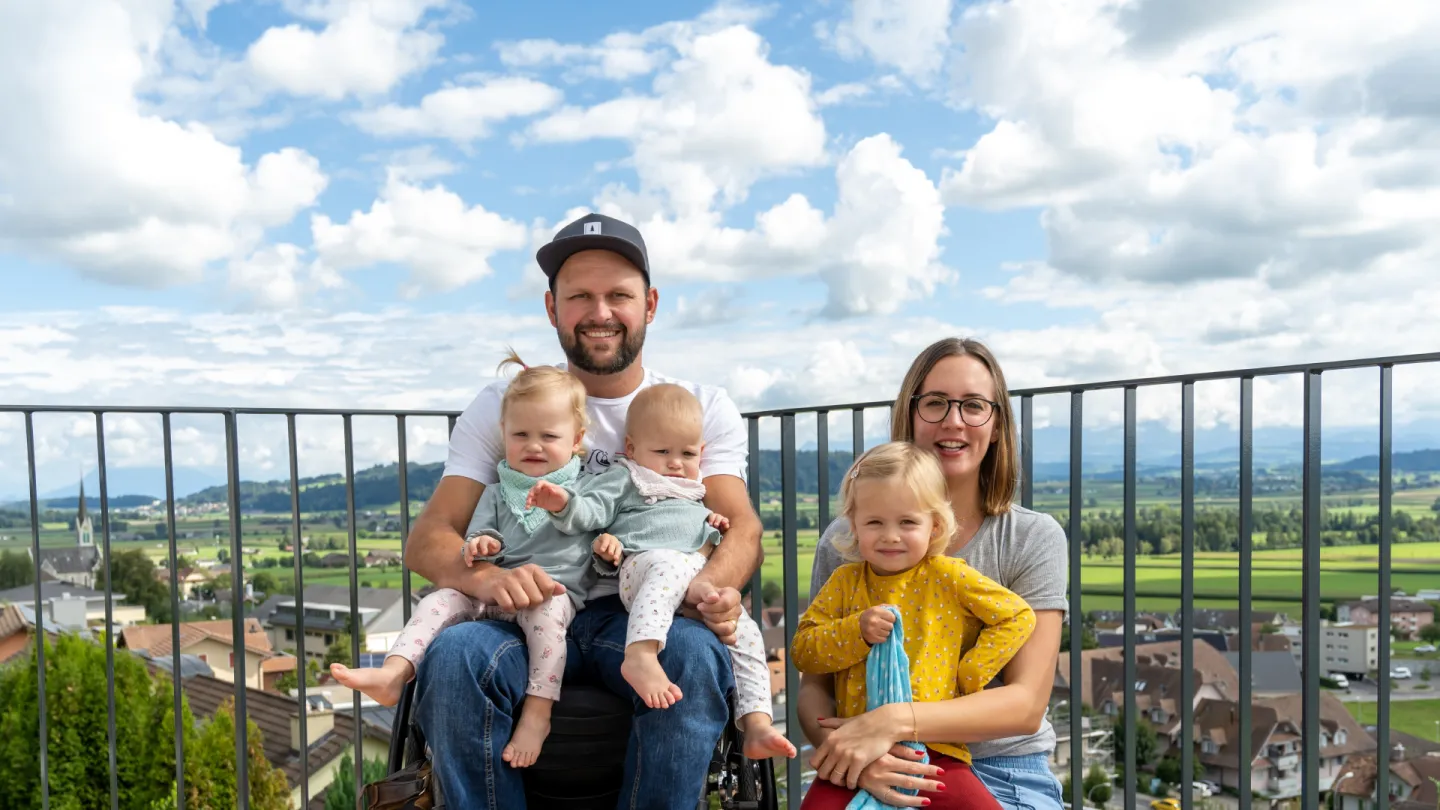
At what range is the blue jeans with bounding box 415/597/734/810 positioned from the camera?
184 cm

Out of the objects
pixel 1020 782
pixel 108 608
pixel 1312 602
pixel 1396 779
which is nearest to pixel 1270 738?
pixel 1396 779

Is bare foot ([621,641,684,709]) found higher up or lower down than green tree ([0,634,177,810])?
higher up

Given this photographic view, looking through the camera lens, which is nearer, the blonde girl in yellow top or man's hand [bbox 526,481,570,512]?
the blonde girl in yellow top

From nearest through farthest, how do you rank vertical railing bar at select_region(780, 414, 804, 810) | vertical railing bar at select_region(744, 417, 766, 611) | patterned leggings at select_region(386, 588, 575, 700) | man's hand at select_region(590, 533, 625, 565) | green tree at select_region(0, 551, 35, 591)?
patterned leggings at select_region(386, 588, 575, 700) → man's hand at select_region(590, 533, 625, 565) → vertical railing bar at select_region(744, 417, 766, 611) → vertical railing bar at select_region(780, 414, 804, 810) → green tree at select_region(0, 551, 35, 591)

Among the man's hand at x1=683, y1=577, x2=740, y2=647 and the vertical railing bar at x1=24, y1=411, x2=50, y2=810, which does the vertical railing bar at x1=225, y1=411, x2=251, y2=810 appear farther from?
the man's hand at x1=683, y1=577, x2=740, y2=647

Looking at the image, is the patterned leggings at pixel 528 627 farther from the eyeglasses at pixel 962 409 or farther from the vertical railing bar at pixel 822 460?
the vertical railing bar at pixel 822 460

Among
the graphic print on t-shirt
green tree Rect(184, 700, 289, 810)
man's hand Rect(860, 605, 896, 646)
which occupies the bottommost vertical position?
green tree Rect(184, 700, 289, 810)

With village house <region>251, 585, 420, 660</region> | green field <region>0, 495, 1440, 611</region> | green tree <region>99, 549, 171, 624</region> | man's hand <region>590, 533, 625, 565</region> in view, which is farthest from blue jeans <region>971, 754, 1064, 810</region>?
green tree <region>99, 549, 171, 624</region>

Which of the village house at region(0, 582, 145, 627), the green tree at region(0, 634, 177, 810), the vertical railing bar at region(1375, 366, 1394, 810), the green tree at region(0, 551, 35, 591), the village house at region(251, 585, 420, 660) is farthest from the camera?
the green tree at region(0, 634, 177, 810)

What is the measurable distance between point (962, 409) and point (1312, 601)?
112 centimetres

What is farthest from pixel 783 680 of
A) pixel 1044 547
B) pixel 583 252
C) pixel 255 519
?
pixel 255 519

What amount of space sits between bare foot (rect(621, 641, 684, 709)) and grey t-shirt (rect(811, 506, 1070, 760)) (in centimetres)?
32

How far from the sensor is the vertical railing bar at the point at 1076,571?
8.71 feet

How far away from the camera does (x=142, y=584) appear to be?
4.93 metres
